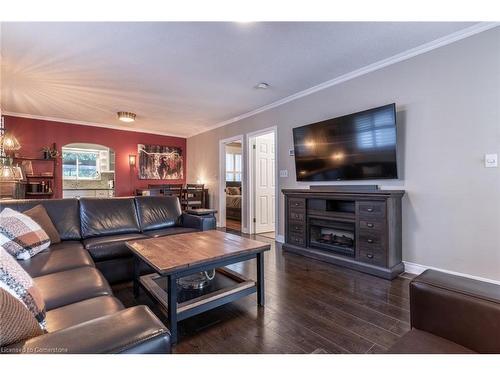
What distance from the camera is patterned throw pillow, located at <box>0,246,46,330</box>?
847 millimetres

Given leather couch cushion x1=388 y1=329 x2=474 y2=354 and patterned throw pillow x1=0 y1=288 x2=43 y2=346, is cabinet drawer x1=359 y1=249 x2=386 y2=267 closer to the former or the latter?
leather couch cushion x1=388 y1=329 x2=474 y2=354

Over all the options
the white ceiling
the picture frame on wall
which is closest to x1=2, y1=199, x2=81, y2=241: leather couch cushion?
the white ceiling

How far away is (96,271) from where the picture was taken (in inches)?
68.6

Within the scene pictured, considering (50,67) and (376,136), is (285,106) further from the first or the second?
(50,67)

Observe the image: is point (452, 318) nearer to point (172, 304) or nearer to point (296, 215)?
point (172, 304)

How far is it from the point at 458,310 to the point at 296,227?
269 cm

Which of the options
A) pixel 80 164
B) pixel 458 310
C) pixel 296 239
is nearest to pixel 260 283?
pixel 458 310

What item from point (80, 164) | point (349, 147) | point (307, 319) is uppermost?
point (80, 164)

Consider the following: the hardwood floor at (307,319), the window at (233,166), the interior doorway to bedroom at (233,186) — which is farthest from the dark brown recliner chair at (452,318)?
the window at (233,166)

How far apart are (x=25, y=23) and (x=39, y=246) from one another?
1.96m

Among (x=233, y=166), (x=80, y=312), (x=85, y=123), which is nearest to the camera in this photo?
(x=80, y=312)

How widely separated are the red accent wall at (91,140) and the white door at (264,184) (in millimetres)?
2928

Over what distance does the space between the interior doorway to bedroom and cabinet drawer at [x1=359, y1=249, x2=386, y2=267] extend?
123 inches
